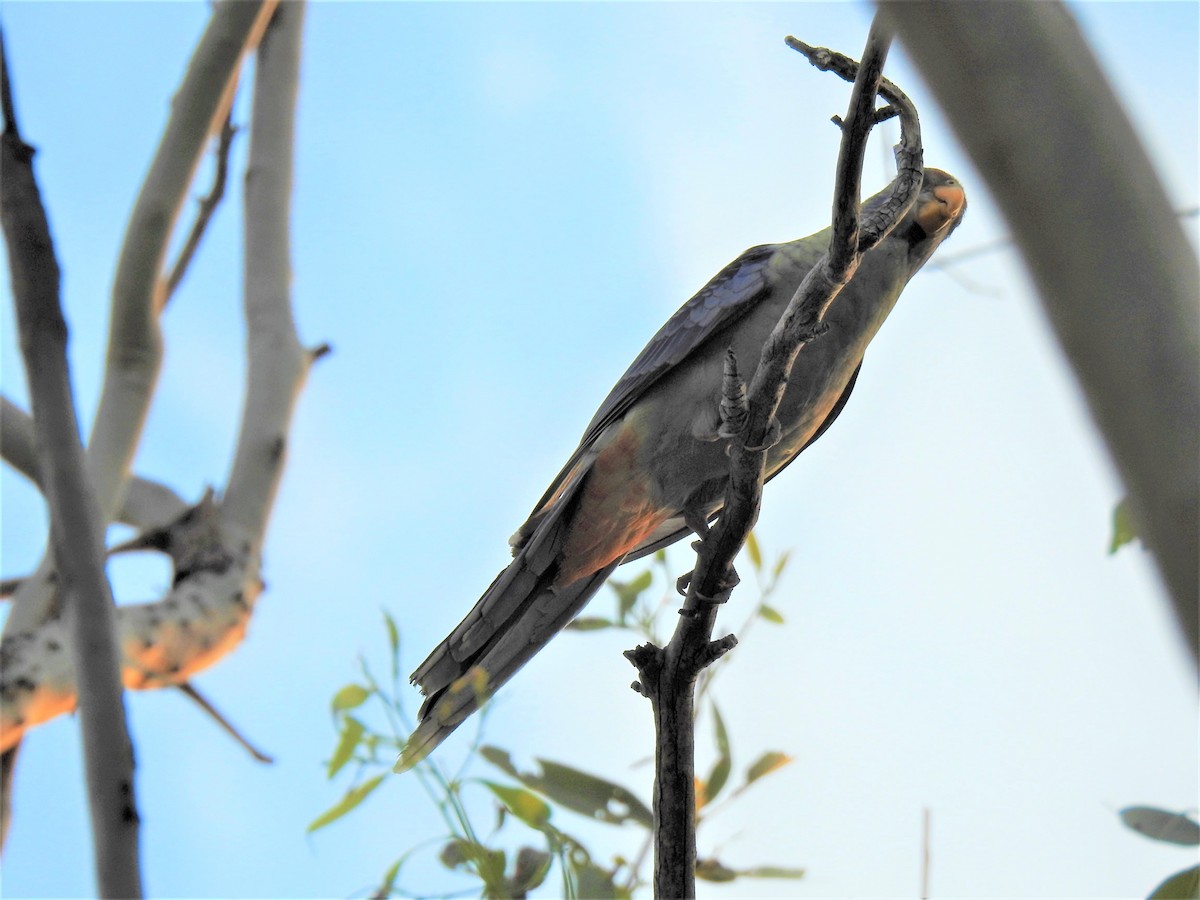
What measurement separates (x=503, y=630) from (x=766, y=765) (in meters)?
0.90

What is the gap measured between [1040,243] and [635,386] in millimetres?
3029

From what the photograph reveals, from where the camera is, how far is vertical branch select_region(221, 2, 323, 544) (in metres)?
4.74

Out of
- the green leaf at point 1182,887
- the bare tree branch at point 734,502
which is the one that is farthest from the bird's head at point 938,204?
the green leaf at point 1182,887

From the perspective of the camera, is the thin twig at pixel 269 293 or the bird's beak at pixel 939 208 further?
the thin twig at pixel 269 293

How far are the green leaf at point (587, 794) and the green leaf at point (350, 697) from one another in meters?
0.77

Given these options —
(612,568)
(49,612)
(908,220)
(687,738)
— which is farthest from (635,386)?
(49,612)

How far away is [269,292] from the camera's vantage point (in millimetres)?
5191

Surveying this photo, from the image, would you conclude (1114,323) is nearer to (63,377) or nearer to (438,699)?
(63,377)

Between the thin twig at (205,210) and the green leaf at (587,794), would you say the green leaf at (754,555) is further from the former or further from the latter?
the thin twig at (205,210)

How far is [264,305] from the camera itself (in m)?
5.16

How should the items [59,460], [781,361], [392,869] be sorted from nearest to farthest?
[59,460] < [392,869] < [781,361]

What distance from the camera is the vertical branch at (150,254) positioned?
4289mm

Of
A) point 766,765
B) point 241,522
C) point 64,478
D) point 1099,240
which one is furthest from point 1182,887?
point 241,522

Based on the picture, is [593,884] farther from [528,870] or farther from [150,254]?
[150,254]
